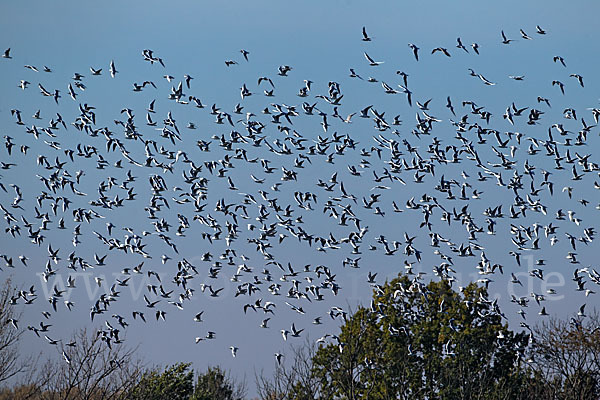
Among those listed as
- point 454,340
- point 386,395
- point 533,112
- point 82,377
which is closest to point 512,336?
point 454,340

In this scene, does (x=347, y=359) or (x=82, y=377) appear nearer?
(x=82, y=377)

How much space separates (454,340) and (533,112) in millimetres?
11430

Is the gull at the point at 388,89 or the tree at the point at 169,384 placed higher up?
the gull at the point at 388,89

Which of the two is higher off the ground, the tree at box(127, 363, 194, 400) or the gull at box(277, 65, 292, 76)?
the gull at box(277, 65, 292, 76)

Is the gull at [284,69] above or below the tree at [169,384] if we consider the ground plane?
above

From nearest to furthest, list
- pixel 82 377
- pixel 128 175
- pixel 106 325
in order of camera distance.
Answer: pixel 82 377
pixel 106 325
pixel 128 175

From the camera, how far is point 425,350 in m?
44.5

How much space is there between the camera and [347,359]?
44000 mm

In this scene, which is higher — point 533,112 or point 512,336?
point 533,112

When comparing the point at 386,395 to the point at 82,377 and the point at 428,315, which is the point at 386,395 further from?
the point at 82,377

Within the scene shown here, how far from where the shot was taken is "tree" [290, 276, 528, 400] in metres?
43.5

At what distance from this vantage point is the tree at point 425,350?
1713 inches

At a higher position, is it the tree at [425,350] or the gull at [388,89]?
the gull at [388,89]

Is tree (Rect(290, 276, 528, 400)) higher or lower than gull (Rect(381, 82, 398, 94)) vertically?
lower
